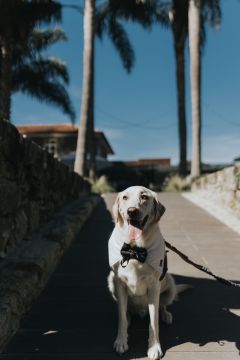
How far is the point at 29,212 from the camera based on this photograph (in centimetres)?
642

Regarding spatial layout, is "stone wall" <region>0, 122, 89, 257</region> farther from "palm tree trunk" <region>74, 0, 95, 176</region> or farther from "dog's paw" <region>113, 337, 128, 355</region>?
"palm tree trunk" <region>74, 0, 95, 176</region>

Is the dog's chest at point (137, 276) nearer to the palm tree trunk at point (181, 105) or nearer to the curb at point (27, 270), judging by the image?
the curb at point (27, 270)

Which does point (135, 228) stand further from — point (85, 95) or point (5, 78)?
point (5, 78)

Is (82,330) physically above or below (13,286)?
below

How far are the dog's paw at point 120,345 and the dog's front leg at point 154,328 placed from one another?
0.20 m

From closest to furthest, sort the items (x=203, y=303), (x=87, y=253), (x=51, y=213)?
(x=203, y=303)
(x=87, y=253)
(x=51, y=213)

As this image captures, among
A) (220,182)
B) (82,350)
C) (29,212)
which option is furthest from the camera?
(220,182)

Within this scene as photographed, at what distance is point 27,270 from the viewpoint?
485cm

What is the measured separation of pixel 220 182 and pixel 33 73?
66.5ft

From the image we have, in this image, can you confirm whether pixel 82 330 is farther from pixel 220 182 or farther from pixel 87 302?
pixel 220 182

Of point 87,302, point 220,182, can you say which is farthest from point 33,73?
point 87,302

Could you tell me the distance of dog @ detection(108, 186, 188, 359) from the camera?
11.9ft

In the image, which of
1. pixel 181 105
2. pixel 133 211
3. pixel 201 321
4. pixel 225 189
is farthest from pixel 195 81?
pixel 133 211

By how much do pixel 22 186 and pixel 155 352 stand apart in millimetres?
A: 3155
